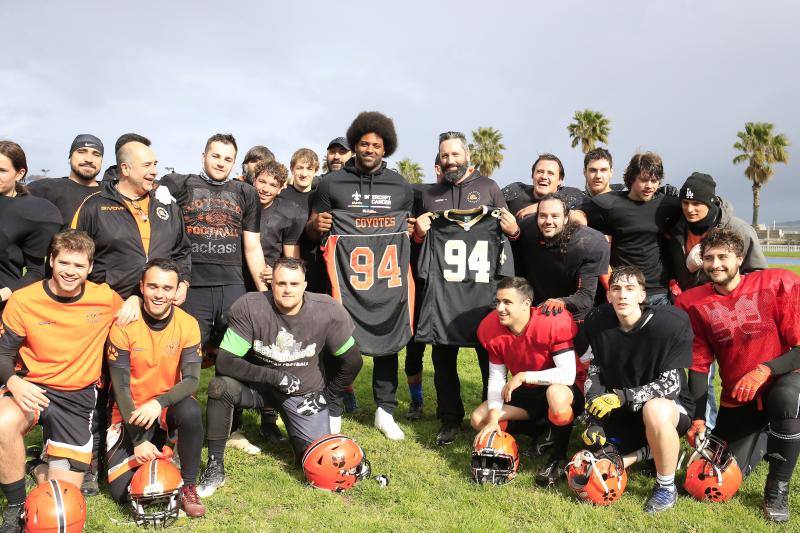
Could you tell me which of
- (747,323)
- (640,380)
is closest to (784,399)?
(747,323)

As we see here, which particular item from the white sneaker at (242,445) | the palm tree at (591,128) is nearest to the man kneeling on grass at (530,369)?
the white sneaker at (242,445)

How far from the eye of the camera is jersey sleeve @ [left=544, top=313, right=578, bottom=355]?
17.5 feet

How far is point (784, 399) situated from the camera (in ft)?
15.1

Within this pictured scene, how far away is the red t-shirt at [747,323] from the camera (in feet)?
15.8

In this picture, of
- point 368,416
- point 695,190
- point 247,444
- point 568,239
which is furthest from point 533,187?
point 247,444

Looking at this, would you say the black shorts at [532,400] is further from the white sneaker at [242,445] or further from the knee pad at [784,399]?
the white sneaker at [242,445]

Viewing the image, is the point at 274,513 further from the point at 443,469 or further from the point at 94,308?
the point at 94,308

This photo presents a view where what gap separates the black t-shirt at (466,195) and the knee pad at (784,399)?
2.91 metres

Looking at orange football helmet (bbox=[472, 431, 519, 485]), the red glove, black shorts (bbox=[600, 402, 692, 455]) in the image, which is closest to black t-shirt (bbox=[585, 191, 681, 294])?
the red glove

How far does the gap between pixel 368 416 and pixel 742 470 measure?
3.81 meters

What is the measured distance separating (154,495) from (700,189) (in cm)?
541

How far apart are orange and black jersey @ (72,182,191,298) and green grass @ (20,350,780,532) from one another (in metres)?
1.77

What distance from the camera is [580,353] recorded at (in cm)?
536

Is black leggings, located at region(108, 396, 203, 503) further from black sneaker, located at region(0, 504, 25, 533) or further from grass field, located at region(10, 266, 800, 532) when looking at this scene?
black sneaker, located at region(0, 504, 25, 533)
